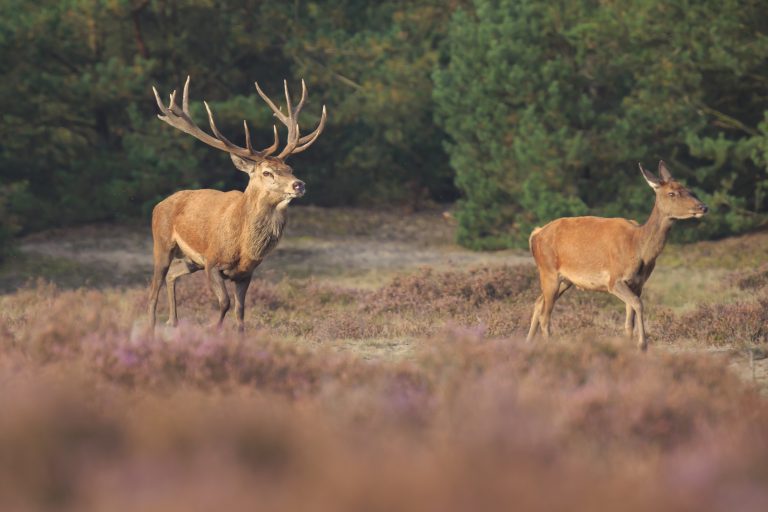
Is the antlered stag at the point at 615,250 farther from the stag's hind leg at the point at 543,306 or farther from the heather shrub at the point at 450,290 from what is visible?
the heather shrub at the point at 450,290

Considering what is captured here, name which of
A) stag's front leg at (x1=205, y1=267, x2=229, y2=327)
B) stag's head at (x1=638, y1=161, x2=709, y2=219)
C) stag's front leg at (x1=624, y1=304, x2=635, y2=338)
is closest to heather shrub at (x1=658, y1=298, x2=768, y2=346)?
stag's front leg at (x1=624, y1=304, x2=635, y2=338)

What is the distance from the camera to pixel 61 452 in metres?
4.93

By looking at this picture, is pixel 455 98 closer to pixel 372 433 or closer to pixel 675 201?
pixel 675 201

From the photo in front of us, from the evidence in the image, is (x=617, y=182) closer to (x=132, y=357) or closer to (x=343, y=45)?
(x=343, y=45)

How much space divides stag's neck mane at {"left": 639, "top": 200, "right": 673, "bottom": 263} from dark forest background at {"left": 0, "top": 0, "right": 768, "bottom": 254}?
910cm

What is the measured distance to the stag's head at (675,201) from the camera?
10.5 meters

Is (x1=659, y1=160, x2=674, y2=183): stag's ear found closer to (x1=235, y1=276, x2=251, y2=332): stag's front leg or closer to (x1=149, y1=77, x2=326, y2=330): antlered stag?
(x1=149, y1=77, x2=326, y2=330): antlered stag

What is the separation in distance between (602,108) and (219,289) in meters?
13.8

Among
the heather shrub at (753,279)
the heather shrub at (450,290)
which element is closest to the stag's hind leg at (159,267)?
the heather shrub at (450,290)

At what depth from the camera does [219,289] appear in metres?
10.3

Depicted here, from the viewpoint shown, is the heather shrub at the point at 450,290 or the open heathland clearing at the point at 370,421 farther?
the heather shrub at the point at 450,290

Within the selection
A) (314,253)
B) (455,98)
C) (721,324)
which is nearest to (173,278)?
(721,324)

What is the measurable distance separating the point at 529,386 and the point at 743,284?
10.3 m

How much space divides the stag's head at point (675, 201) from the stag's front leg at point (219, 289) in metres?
3.85
